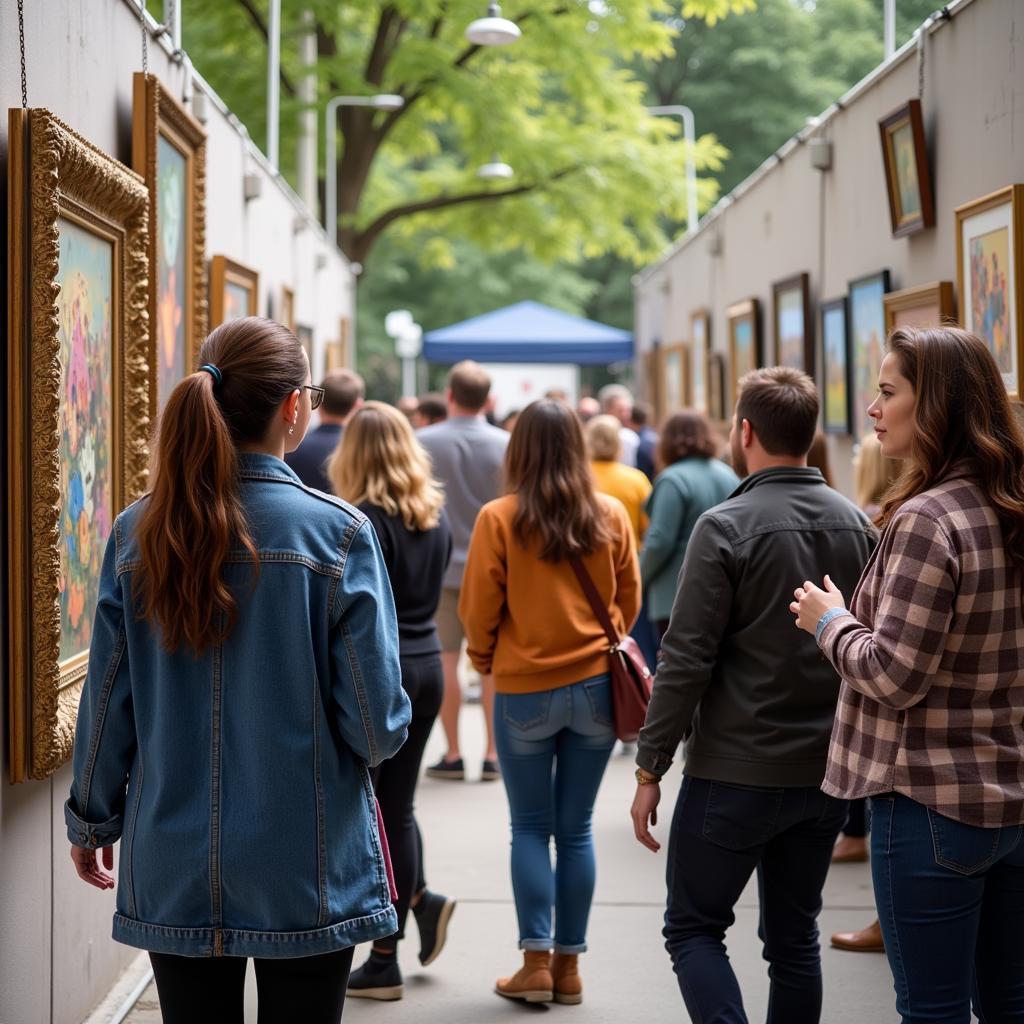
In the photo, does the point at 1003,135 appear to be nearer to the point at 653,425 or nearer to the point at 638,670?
the point at 638,670

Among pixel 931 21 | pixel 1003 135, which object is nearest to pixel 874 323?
pixel 931 21

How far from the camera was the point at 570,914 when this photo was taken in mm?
4672

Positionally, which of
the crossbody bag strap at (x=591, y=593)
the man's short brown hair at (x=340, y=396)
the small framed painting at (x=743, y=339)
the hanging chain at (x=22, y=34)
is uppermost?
the small framed painting at (x=743, y=339)

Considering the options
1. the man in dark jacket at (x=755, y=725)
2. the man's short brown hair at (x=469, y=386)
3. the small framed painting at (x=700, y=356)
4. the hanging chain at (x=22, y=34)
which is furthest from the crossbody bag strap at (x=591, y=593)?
the small framed painting at (x=700, y=356)

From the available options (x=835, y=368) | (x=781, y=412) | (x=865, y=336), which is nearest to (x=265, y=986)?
(x=781, y=412)

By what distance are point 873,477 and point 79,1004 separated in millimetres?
3347

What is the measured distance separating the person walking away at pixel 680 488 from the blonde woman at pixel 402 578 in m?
2.45

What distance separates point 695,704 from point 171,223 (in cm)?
293

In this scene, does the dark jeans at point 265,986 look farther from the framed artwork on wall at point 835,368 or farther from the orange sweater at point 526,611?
the framed artwork on wall at point 835,368

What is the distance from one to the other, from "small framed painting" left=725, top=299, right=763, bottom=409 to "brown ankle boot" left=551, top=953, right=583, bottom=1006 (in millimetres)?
6347

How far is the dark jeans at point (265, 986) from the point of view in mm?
2645

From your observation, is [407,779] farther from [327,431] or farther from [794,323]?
[794,323]

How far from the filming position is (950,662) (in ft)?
9.42

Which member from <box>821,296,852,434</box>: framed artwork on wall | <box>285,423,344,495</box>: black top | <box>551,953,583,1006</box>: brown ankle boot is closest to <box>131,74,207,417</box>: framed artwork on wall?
<box>285,423,344,495</box>: black top
